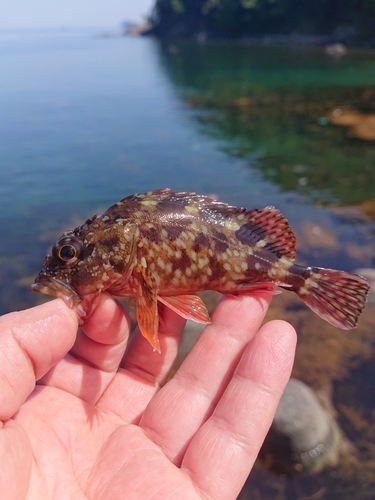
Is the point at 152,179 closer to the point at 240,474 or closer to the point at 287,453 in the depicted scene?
the point at 287,453

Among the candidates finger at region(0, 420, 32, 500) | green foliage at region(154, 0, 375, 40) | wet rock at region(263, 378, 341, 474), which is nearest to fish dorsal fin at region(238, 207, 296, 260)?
finger at region(0, 420, 32, 500)

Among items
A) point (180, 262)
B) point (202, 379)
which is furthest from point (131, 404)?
point (180, 262)

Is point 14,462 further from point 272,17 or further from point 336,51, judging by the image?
point 272,17

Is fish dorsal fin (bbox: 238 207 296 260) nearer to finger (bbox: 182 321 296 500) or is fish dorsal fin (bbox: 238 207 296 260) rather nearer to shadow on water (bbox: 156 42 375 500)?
finger (bbox: 182 321 296 500)

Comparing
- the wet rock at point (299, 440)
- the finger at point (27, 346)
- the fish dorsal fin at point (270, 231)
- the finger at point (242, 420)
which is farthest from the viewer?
the wet rock at point (299, 440)

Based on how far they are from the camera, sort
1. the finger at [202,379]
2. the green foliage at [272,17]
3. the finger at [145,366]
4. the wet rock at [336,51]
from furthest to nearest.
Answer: the green foliage at [272,17]
the wet rock at [336,51]
the finger at [145,366]
the finger at [202,379]

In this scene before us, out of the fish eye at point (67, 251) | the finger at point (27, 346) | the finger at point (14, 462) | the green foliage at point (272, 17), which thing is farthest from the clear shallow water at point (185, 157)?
the green foliage at point (272, 17)

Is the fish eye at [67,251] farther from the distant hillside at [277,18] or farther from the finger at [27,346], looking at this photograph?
the distant hillside at [277,18]
